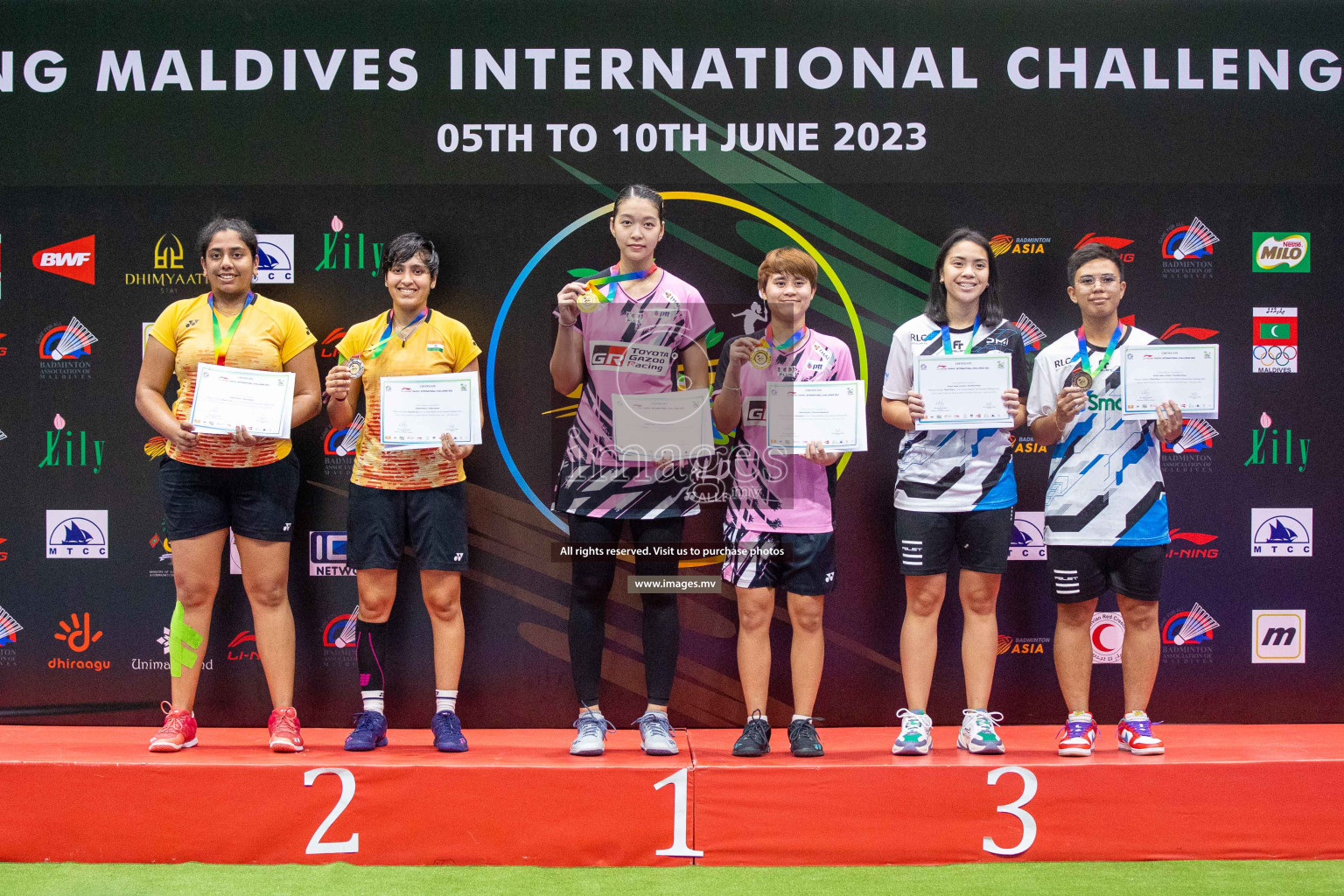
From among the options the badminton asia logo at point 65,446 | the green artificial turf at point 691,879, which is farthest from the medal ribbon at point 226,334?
the green artificial turf at point 691,879

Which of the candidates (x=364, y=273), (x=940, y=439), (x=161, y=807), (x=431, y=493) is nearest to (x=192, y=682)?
(x=161, y=807)

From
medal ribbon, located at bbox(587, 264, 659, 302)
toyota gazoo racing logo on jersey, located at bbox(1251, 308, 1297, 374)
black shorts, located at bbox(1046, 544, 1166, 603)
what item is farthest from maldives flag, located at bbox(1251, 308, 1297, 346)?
medal ribbon, located at bbox(587, 264, 659, 302)

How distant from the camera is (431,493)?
10.7 feet

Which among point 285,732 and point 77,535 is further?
point 77,535

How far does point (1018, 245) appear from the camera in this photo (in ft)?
12.4

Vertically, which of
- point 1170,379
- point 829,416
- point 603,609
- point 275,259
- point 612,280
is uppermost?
point 275,259

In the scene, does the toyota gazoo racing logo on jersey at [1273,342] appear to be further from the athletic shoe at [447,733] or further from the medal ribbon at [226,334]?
the medal ribbon at [226,334]

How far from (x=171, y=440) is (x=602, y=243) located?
164 centimetres

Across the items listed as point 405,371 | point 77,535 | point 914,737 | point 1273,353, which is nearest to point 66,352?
point 77,535

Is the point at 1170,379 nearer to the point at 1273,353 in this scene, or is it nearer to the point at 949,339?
the point at 949,339

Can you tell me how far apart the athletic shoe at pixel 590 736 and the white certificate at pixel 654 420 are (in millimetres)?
845

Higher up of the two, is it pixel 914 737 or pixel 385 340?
pixel 385 340

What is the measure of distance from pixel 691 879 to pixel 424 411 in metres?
1.62

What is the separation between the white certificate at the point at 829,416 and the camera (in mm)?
3129
